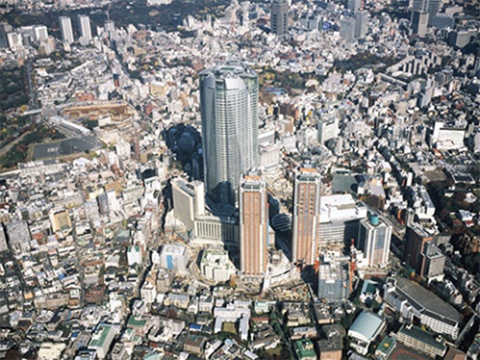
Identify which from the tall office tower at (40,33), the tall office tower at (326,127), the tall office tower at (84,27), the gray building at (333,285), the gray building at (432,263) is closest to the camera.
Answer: the gray building at (333,285)

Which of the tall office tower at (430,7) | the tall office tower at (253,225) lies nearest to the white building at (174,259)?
the tall office tower at (253,225)

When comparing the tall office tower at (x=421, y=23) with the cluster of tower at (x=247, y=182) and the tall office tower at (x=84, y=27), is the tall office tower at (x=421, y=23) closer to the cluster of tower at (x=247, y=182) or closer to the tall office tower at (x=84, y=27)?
the tall office tower at (x=84, y=27)

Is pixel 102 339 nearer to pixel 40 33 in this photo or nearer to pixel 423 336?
pixel 423 336

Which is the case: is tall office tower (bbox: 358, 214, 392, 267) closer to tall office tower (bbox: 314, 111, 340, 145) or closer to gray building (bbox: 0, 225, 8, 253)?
tall office tower (bbox: 314, 111, 340, 145)

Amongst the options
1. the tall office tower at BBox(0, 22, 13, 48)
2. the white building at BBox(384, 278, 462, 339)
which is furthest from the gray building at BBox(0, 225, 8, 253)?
the tall office tower at BBox(0, 22, 13, 48)

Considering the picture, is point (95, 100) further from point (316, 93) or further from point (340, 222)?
point (340, 222)

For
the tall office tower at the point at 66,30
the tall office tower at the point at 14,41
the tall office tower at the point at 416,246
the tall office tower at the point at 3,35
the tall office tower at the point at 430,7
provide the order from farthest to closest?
the tall office tower at the point at 430,7 < the tall office tower at the point at 66,30 < the tall office tower at the point at 14,41 < the tall office tower at the point at 3,35 < the tall office tower at the point at 416,246

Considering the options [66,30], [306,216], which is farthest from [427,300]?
[66,30]
